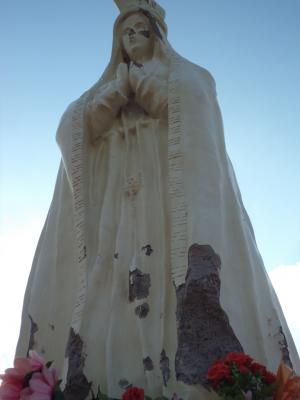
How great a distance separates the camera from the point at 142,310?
13.9 ft

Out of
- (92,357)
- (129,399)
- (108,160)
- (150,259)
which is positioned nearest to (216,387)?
(129,399)

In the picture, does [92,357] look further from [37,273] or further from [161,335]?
[37,273]

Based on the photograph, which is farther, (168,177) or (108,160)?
(108,160)

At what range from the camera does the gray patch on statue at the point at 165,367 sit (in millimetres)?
3795

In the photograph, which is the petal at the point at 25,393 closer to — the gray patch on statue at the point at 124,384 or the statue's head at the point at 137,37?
the gray patch on statue at the point at 124,384

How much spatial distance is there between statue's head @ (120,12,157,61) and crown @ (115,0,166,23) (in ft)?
0.23

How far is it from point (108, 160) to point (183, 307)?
176 centimetres

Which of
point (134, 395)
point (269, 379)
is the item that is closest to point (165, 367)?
point (134, 395)

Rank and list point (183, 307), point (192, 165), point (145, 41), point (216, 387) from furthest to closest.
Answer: point (145, 41), point (192, 165), point (183, 307), point (216, 387)

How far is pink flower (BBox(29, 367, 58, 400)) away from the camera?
326 cm

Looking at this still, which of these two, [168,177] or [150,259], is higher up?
[168,177]

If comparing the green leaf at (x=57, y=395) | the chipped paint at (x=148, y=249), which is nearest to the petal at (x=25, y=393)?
the green leaf at (x=57, y=395)

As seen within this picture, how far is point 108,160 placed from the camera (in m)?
5.29

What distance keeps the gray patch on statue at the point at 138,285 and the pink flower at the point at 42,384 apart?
104 centimetres
